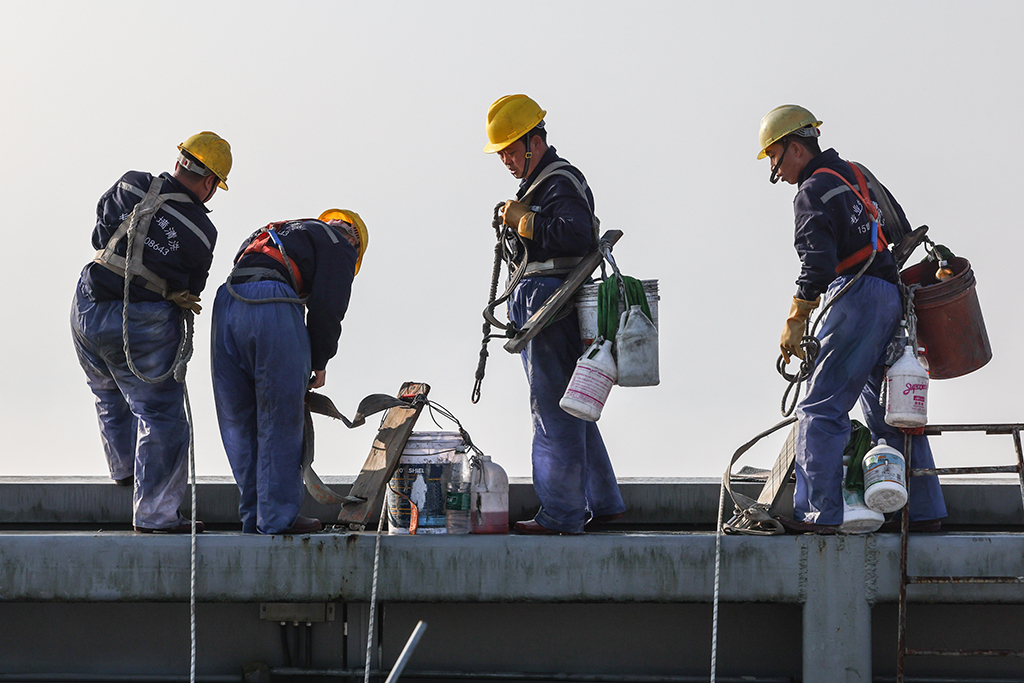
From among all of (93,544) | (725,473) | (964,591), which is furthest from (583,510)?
(93,544)

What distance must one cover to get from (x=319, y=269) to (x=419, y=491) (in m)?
1.06

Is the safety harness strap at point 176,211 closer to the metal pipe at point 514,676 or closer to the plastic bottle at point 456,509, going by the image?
the plastic bottle at point 456,509

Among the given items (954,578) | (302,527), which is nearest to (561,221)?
(302,527)

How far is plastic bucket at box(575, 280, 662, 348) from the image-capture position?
4.22m

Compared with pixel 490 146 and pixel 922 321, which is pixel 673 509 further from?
pixel 490 146

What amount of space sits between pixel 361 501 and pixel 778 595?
183cm

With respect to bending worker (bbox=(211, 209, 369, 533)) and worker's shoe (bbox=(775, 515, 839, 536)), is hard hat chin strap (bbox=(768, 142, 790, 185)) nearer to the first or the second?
worker's shoe (bbox=(775, 515, 839, 536))

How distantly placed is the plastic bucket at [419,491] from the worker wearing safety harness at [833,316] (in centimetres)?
147

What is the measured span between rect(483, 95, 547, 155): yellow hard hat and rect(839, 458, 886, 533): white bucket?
6.92ft

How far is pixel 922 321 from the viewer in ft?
14.1

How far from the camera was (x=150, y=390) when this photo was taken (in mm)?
4438

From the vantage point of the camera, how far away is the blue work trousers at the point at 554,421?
426 centimetres

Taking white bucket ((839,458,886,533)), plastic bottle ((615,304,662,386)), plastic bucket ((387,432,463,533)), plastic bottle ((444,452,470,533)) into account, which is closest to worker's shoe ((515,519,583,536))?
plastic bottle ((444,452,470,533))

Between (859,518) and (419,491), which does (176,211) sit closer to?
(419,491)
